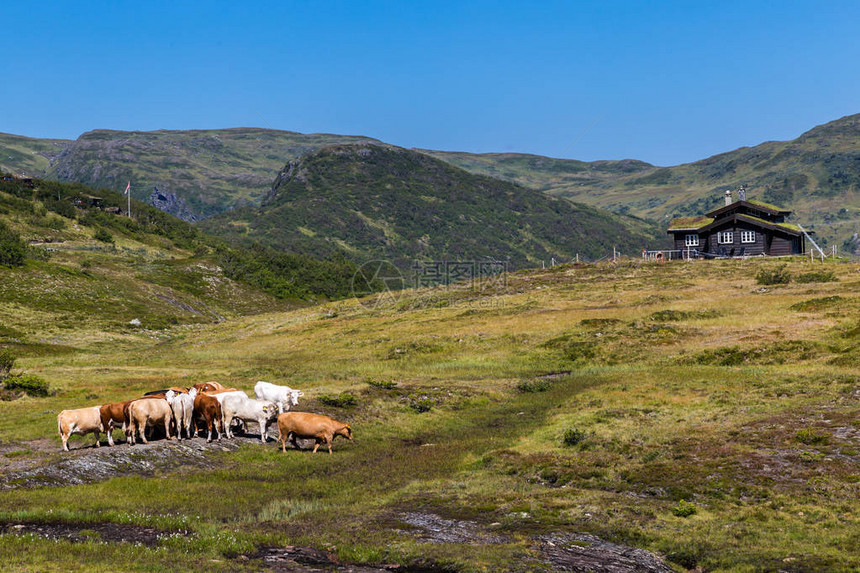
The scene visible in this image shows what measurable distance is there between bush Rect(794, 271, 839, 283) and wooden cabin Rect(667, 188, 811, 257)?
82.1 ft

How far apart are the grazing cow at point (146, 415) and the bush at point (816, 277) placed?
70.8 meters

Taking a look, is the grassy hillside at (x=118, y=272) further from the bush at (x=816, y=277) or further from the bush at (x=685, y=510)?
the bush at (x=816, y=277)

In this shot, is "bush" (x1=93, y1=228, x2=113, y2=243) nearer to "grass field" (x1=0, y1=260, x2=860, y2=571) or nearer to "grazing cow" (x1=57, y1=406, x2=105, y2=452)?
"grass field" (x1=0, y1=260, x2=860, y2=571)

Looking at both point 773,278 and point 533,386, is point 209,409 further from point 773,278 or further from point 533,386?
point 773,278

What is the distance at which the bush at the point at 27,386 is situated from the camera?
36344 mm

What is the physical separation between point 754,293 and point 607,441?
5086 centimetres

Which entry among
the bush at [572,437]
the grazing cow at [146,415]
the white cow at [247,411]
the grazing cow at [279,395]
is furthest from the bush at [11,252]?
the bush at [572,437]

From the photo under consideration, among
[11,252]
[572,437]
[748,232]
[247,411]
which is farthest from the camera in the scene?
[11,252]

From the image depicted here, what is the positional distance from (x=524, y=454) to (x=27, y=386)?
92.9 feet

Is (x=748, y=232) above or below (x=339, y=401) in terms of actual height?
above

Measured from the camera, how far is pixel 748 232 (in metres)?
102

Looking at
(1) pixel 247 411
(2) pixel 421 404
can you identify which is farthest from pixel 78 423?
(2) pixel 421 404

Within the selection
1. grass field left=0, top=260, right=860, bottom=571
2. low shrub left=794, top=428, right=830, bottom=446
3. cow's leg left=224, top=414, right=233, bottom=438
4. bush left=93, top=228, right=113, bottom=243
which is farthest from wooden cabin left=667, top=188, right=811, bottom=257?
bush left=93, top=228, right=113, bottom=243

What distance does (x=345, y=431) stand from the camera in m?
26.7
